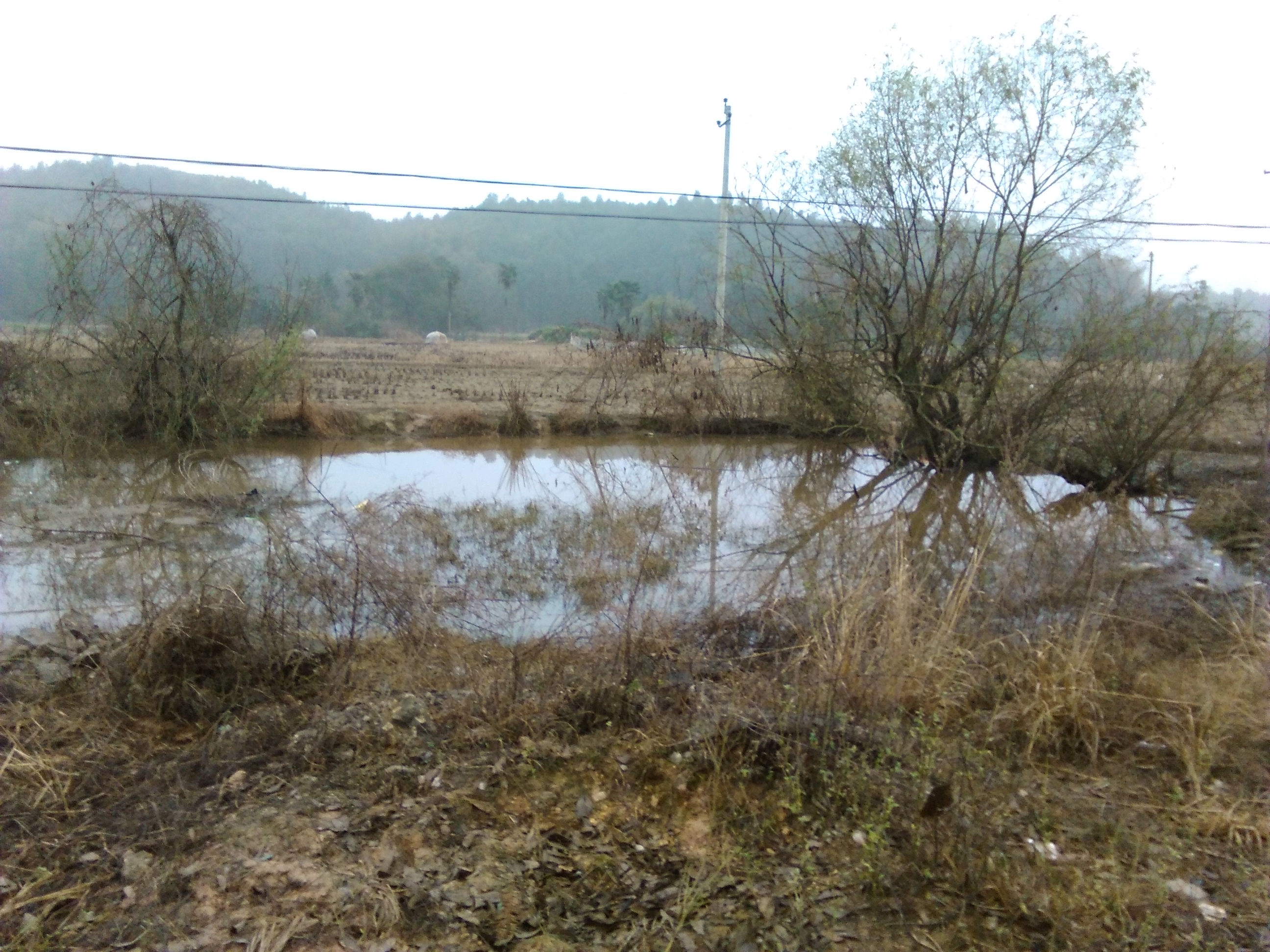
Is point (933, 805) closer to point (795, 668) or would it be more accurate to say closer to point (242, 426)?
point (795, 668)

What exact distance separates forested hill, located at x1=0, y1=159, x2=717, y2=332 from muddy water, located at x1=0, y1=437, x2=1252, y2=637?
4.75 metres

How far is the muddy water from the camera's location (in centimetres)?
674

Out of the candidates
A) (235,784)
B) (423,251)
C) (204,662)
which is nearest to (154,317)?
(204,662)

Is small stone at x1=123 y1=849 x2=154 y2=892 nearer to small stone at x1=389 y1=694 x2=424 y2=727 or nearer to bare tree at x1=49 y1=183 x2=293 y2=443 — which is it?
small stone at x1=389 y1=694 x2=424 y2=727

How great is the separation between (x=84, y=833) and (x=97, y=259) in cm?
1259

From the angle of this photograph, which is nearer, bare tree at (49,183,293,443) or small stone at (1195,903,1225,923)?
small stone at (1195,903,1225,923)

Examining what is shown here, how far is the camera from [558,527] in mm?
9109

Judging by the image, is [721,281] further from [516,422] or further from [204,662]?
[204,662]

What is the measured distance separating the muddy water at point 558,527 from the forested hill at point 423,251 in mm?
4755

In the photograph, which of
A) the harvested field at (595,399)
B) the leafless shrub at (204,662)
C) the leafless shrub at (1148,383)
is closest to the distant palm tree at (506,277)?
the harvested field at (595,399)

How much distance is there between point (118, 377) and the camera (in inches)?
548

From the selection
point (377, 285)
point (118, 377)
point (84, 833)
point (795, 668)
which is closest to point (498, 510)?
point (795, 668)

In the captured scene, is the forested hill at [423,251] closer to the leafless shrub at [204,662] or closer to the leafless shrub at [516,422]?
the leafless shrub at [516,422]

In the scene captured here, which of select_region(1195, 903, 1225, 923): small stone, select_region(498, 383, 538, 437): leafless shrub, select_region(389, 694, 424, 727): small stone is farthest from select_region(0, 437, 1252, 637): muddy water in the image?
select_region(1195, 903, 1225, 923): small stone
